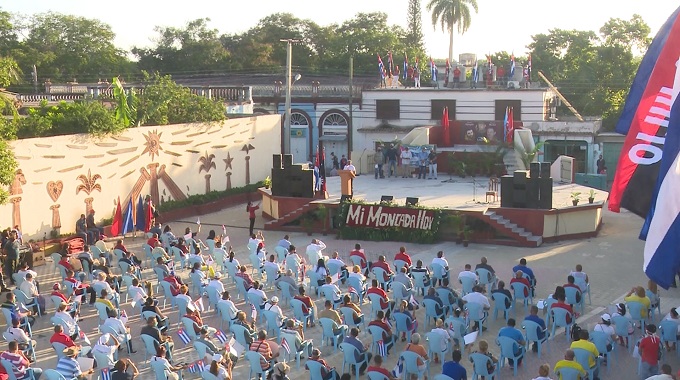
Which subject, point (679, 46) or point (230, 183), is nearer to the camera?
point (679, 46)

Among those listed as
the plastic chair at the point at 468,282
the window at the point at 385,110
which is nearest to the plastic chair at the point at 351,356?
the plastic chair at the point at 468,282

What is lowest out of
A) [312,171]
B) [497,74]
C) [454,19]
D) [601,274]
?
[601,274]

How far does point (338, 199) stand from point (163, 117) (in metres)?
7.23

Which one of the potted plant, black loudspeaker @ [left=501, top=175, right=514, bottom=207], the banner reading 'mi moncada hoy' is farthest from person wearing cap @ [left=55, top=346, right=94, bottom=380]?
black loudspeaker @ [left=501, top=175, right=514, bottom=207]

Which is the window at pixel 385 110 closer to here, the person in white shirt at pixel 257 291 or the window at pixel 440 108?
the window at pixel 440 108

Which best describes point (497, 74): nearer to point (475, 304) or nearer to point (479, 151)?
point (479, 151)

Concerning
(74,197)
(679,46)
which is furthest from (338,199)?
(679,46)

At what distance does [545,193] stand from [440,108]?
18920 millimetres

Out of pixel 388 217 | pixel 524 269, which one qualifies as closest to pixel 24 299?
pixel 524 269

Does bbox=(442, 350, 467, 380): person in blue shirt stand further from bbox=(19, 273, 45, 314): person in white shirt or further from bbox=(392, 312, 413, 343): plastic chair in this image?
bbox=(19, 273, 45, 314): person in white shirt

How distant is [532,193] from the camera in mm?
26078

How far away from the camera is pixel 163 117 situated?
102ft

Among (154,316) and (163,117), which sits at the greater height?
(163,117)

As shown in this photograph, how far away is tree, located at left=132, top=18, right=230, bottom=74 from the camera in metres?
63.5
